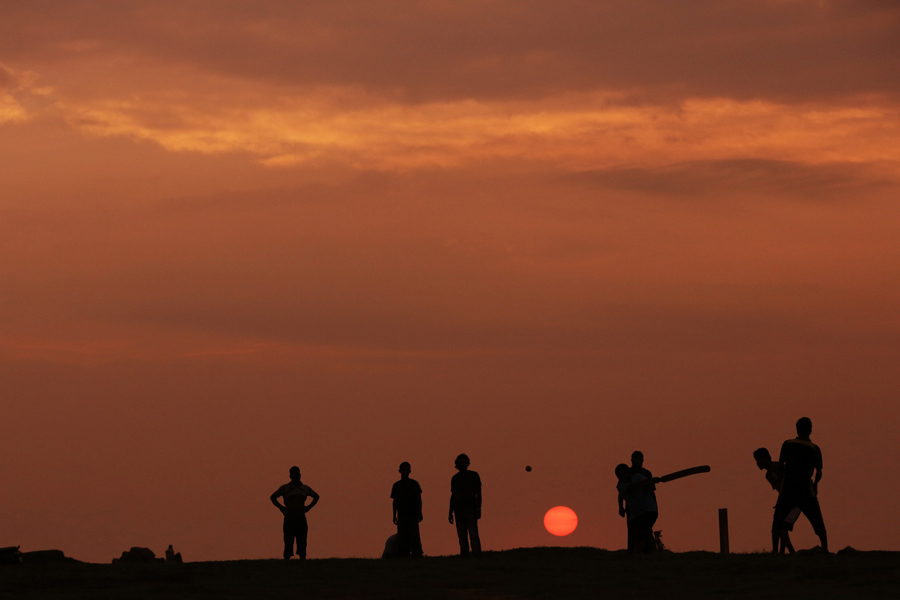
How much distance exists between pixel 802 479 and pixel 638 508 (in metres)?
3.36

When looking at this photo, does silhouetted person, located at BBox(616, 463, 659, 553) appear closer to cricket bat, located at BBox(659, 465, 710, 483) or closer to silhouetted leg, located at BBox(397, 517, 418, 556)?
cricket bat, located at BBox(659, 465, 710, 483)

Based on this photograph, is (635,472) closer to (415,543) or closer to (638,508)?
(638,508)

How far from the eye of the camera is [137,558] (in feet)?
96.9

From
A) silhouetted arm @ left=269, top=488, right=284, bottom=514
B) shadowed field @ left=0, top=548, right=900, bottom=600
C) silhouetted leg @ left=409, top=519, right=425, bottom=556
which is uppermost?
silhouetted arm @ left=269, top=488, right=284, bottom=514

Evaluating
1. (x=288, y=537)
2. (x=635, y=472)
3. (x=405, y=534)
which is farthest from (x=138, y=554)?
(x=635, y=472)

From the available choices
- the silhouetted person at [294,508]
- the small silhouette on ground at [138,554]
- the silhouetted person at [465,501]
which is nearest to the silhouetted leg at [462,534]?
the silhouetted person at [465,501]

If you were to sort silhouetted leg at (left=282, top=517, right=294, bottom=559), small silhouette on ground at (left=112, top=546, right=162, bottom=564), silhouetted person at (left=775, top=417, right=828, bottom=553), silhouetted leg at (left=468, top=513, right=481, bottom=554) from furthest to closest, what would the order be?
small silhouette on ground at (left=112, top=546, right=162, bottom=564) → silhouetted leg at (left=282, top=517, right=294, bottom=559) → silhouetted leg at (left=468, top=513, right=481, bottom=554) → silhouetted person at (left=775, top=417, right=828, bottom=553)

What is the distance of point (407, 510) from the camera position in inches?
897

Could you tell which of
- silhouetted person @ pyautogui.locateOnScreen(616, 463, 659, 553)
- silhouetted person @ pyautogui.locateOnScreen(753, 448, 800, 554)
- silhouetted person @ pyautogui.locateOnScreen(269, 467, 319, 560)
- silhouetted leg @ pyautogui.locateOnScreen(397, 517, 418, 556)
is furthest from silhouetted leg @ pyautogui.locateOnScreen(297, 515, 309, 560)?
silhouetted person @ pyautogui.locateOnScreen(753, 448, 800, 554)

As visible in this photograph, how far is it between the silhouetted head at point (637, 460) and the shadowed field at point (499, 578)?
1.77 m

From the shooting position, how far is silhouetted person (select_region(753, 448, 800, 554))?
19.7 meters

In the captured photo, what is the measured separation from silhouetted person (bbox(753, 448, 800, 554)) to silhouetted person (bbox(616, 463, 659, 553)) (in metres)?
1.88

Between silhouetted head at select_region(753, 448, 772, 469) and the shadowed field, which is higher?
silhouetted head at select_region(753, 448, 772, 469)

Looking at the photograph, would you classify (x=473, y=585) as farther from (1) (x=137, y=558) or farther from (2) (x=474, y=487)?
(1) (x=137, y=558)
